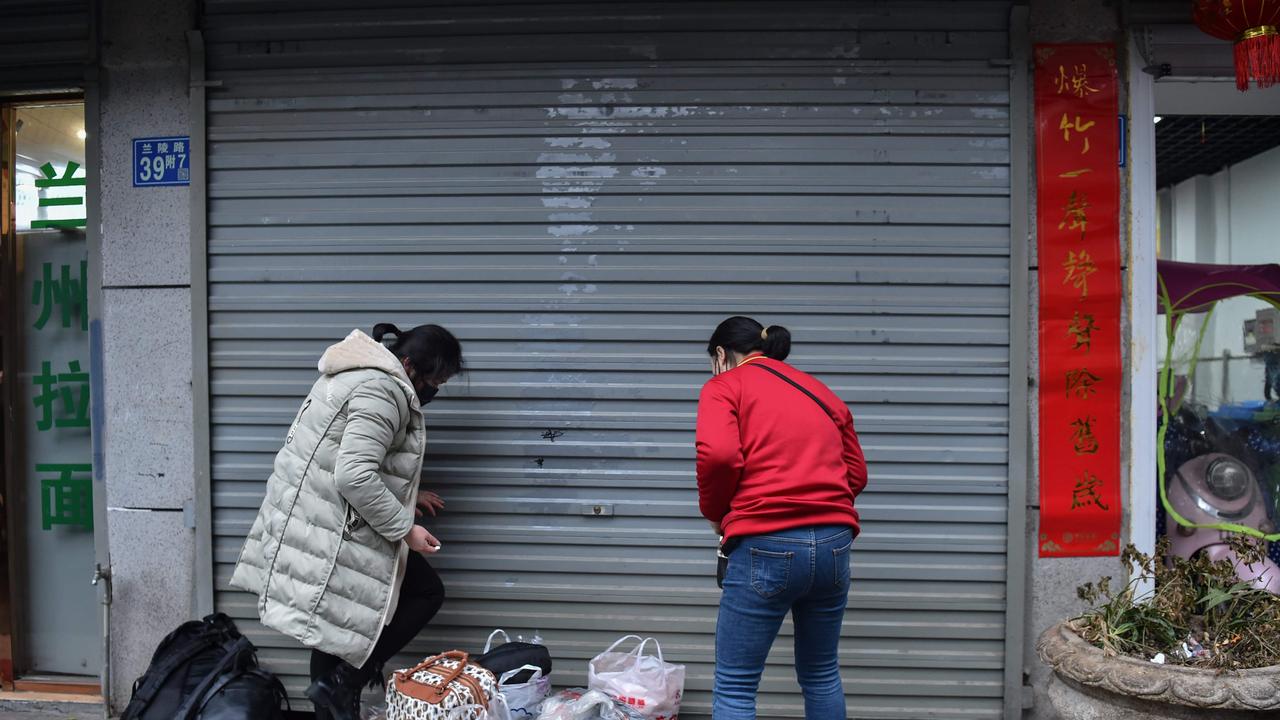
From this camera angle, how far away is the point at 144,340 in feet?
13.8

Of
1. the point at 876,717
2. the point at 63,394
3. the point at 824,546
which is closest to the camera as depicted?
the point at 824,546

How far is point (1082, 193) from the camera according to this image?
3.88 m

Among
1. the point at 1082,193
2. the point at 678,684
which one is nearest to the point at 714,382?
the point at 678,684

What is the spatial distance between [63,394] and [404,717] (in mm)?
2483

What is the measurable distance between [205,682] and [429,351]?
Result: 157cm

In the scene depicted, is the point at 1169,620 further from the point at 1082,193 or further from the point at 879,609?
the point at 1082,193

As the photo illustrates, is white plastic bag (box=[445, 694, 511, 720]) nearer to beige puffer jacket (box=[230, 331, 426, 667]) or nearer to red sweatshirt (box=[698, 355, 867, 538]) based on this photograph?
beige puffer jacket (box=[230, 331, 426, 667])

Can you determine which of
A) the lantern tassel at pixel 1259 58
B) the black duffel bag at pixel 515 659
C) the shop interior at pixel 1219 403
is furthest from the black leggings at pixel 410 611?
the lantern tassel at pixel 1259 58

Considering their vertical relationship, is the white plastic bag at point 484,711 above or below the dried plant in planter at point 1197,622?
below

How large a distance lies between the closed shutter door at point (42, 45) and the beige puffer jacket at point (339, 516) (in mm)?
2199

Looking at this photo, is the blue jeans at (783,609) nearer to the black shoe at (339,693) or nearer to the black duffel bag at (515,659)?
the black duffel bag at (515,659)

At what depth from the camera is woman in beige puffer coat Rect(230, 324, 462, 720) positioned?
334 centimetres

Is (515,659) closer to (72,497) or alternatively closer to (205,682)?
(205,682)

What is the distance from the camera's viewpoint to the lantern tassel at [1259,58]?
3.46 m
